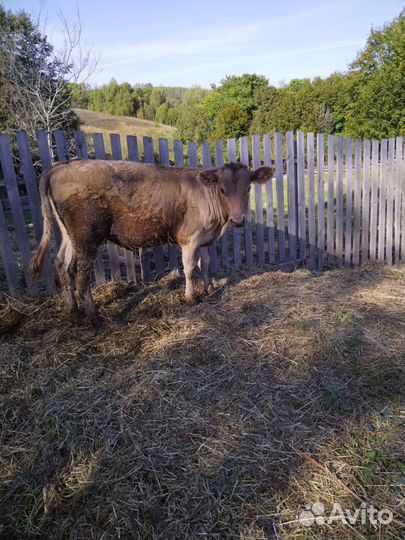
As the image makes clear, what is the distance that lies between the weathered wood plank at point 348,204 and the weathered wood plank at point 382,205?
0.69 m

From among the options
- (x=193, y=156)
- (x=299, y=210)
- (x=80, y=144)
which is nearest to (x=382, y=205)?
(x=299, y=210)

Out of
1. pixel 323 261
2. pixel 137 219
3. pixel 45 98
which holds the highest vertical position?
pixel 45 98

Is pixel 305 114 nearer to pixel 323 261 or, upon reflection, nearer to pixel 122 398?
pixel 323 261

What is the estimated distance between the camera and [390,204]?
7578mm

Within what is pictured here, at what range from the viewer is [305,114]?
19312 mm

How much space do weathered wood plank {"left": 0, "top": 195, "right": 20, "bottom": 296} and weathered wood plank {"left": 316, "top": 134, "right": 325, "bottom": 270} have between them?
5.04 metres

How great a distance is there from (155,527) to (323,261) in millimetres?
5994

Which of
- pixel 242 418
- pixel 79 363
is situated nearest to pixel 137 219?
pixel 79 363

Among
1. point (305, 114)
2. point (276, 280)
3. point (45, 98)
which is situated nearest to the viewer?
point (276, 280)

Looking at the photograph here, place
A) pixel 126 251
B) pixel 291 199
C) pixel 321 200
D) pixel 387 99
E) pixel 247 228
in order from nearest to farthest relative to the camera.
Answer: pixel 126 251 < pixel 247 228 < pixel 291 199 < pixel 321 200 < pixel 387 99

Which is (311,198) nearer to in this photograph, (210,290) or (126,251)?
(210,290)

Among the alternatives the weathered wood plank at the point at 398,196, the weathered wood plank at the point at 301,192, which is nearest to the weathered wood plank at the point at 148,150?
the weathered wood plank at the point at 301,192

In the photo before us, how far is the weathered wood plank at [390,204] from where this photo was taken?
7.31m

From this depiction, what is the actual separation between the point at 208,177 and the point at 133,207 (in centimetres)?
94
